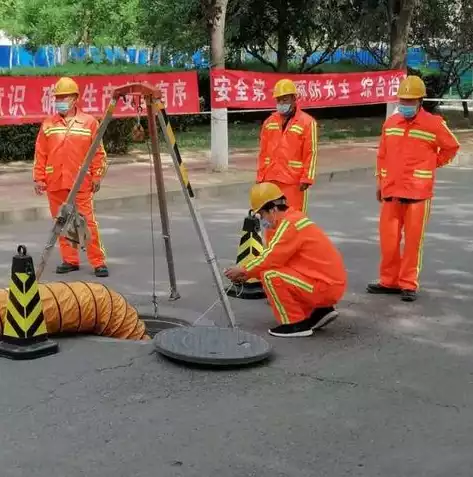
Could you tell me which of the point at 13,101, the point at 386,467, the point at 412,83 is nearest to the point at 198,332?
the point at 386,467

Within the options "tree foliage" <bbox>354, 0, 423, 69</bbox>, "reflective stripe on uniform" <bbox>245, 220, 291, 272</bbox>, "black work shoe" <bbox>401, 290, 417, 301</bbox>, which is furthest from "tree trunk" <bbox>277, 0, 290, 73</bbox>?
"reflective stripe on uniform" <bbox>245, 220, 291, 272</bbox>

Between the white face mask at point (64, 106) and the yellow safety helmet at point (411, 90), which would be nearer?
the yellow safety helmet at point (411, 90)

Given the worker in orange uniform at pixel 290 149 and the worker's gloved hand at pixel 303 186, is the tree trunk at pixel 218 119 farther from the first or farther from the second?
the worker's gloved hand at pixel 303 186

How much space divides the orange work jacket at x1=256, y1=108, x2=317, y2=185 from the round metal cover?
2037 millimetres

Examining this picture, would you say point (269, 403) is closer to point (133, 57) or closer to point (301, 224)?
point (301, 224)

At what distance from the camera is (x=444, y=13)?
26266mm

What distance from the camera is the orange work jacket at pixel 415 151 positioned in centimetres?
706

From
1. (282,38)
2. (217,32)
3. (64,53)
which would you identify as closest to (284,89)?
(217,32)

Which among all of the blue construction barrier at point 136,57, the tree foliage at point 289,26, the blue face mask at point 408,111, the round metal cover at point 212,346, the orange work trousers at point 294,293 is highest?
the tree foliage at point 289,26

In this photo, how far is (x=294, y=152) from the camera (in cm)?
752

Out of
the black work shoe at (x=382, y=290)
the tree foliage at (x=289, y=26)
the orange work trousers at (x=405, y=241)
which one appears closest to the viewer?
the orange work trousers at (x=405, y=241)

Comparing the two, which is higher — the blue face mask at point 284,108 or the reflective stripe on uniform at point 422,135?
the blue face mask at point 284,108

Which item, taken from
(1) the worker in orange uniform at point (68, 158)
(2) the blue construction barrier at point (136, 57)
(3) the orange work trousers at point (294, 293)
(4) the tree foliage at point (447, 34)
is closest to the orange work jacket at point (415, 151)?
(3) the orange work trousers at point (294, 293)

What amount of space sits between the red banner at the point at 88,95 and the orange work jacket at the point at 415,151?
5.79m
